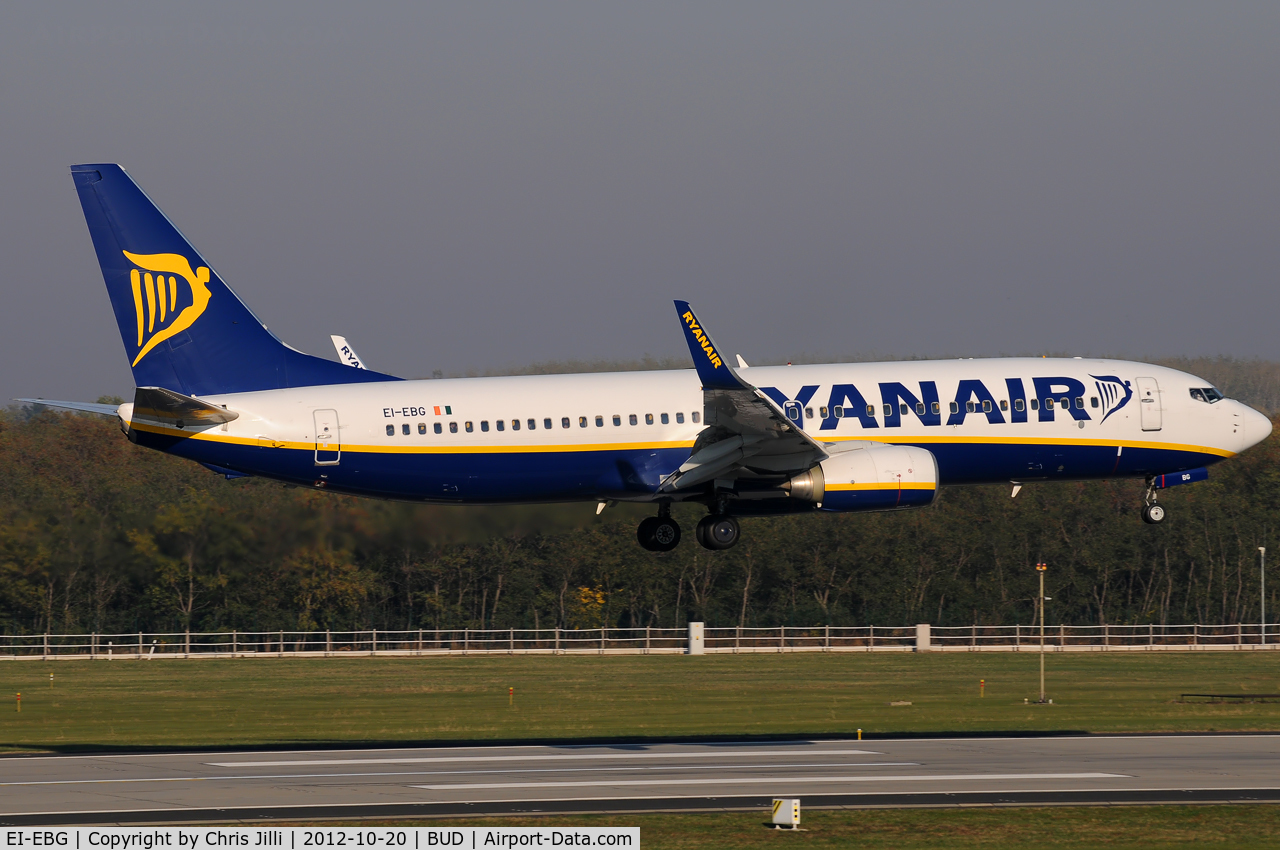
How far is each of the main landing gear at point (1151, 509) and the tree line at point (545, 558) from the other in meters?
16.8

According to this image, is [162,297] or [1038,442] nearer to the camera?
[162,297]

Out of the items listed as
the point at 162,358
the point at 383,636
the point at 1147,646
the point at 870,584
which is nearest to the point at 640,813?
the point at 162,358

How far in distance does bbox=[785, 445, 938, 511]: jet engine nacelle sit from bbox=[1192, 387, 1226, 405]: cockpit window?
34.8 feet

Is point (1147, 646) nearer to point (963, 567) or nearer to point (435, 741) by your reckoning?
point (963, 567)

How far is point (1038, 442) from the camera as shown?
45.4 metres

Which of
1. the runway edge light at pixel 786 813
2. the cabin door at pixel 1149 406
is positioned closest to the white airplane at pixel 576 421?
the cabin door at pixel 1149 406

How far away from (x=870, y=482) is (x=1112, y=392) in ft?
30.7

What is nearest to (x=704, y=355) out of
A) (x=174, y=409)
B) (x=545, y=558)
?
(x=174, y=409)

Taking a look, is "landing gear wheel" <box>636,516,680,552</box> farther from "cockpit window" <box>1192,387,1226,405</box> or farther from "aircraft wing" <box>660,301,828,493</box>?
"cockpit window" <box>1192,387,1226,405</box>

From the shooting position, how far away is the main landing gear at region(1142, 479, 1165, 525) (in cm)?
4716

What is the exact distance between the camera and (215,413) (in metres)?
41.1

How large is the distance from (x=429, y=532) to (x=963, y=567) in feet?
255

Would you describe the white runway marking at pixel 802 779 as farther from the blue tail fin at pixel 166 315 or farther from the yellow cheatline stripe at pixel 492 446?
the blue tail fin at pixel 166 315

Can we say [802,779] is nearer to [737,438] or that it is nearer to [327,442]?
[737,438]
